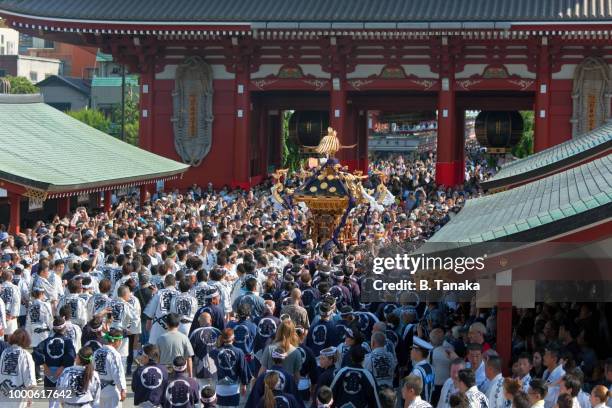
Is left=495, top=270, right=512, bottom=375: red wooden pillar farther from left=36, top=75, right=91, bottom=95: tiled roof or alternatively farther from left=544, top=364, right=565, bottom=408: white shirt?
left=36, top=75, right=91, bottom=95: tiled roof

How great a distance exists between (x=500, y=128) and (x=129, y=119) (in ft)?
135

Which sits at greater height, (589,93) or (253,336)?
(589,93)

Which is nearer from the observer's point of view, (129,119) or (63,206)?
(63,206)

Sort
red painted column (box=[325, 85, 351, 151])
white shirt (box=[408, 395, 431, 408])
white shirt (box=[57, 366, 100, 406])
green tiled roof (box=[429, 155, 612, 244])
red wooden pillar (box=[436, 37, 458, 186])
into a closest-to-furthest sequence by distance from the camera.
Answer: white shirt (box=[408, 395, 431, 408]) → green tiled roof (box=[429, 155, 612, 244]) → white shirt (box=[57, 366, 100, 406]) → red wooden pillar (box=[436, 37, 458, 186]) → red painted column (box=[325, 85, 351, 151])

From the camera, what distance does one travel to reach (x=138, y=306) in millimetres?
15156

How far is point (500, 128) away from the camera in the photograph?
1594 inches

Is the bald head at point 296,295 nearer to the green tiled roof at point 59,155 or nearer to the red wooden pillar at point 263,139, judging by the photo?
the green tiled roof at point 59,155

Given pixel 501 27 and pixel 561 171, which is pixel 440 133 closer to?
pixel 501 27

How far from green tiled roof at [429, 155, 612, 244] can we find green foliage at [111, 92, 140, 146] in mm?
54532

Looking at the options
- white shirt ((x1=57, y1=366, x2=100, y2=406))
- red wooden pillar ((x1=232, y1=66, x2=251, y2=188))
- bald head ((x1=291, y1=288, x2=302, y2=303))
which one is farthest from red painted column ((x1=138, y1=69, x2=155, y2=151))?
white shirt ((x1=57, y1=366, x2=100, y2=406))

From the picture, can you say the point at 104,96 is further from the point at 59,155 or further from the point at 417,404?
the point at 417,404

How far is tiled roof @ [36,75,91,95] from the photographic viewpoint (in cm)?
8306

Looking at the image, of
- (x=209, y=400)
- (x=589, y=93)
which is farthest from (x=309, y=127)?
(x=209, y=400)

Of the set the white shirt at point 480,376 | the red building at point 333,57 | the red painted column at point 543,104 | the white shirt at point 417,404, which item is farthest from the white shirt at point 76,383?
the red painted column at point 543,104
